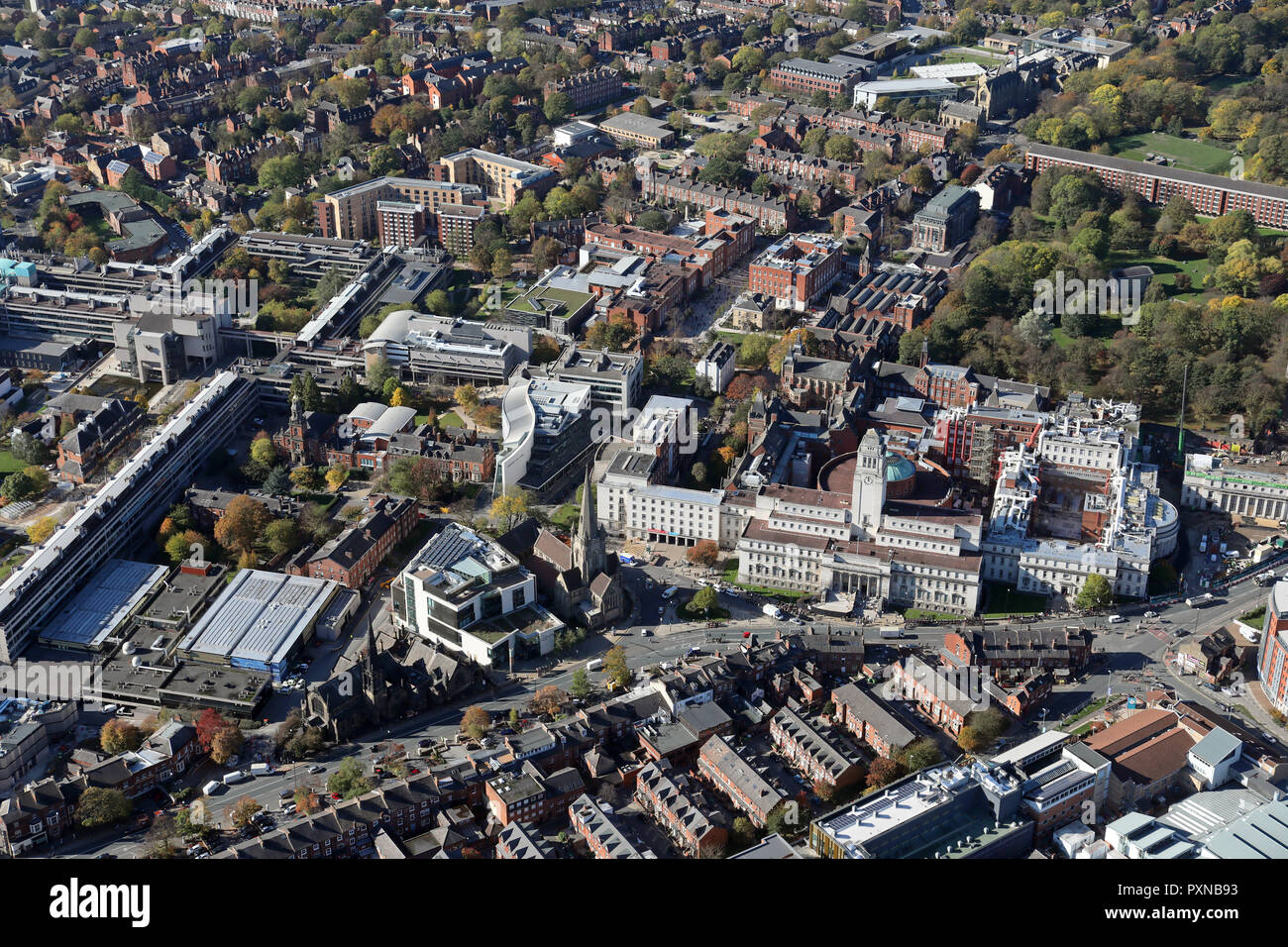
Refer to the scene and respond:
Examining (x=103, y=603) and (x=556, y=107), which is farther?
(x=556, y=107)

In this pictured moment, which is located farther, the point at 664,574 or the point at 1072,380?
the point at 1072,380

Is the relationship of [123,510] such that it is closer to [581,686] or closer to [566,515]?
[566,515]

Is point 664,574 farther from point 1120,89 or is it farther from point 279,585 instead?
point 1120,89

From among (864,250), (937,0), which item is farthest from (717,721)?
(937,0)

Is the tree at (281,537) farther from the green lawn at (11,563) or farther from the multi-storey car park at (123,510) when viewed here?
the green lawn at (11,563)

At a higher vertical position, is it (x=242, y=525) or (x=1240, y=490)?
(x=1240, y=490)

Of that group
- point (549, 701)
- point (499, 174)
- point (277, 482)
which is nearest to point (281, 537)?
point (277, 482)

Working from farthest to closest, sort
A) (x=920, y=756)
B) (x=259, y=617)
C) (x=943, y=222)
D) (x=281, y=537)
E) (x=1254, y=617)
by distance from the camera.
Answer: (x=943, y=222) < (x=281, y=537) < (x=1254, y=617) < (x=259, y=617) < (x=920, y=756)
